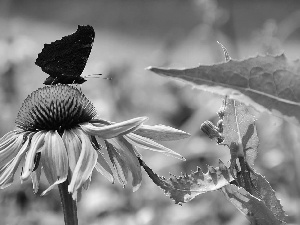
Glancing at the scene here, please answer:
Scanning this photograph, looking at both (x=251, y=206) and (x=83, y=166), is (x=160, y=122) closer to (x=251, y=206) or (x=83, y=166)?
(x=83, y=166)

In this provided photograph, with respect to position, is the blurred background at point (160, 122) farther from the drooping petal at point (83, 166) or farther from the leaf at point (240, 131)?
the leaf at point (240, 131)

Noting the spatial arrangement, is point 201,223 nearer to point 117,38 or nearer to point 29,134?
point 29,134

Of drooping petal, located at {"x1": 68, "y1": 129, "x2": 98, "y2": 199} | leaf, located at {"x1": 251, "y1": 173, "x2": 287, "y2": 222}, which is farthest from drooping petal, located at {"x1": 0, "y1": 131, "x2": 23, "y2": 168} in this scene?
leaf, located at {"x1": 251, "y1": 173, "x2": 287, "y2": 222}

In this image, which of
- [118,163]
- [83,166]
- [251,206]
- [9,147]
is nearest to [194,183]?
[251,206]

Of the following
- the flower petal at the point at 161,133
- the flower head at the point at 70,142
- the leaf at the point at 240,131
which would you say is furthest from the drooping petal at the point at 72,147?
the leaf at the point at 240,131

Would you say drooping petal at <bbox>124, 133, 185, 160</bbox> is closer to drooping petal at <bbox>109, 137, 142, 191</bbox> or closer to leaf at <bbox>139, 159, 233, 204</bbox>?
drooping petal at <bbox>109, 137, 142, 191</bbox>

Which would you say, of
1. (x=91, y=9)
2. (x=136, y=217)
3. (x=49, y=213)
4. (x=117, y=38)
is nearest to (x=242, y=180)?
(x=136, y=217)

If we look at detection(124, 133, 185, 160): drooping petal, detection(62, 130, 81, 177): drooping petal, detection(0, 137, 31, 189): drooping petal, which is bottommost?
detection(0, 137, 31, 189): drooping petal
